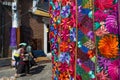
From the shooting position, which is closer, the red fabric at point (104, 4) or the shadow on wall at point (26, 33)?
the red fabric at point (104, 4)

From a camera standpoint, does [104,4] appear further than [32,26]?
No

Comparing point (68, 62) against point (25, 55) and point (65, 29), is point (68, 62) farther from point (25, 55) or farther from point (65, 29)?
point (25, 55)

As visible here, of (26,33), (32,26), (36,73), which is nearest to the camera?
(36,73)

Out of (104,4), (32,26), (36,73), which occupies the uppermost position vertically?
(32,26)

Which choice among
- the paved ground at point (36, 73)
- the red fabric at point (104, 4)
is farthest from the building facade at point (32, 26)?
the red fabric at point (104, 4)

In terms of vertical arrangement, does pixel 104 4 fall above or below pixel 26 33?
above

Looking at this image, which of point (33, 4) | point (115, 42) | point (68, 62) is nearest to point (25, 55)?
point (33, 4)

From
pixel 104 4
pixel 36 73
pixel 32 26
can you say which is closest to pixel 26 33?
pixel 32 26

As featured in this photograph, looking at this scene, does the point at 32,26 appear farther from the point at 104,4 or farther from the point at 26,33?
the point at 104,4

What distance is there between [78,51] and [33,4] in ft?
54.8

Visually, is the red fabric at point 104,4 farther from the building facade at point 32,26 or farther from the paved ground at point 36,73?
the building facade at point 32,26

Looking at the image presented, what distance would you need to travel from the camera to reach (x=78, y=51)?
377 cm

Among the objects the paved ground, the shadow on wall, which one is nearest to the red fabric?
the paved ground

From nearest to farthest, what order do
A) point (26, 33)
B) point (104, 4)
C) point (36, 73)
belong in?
point (104, 4) < point (36, 73) < point (26, 33)
